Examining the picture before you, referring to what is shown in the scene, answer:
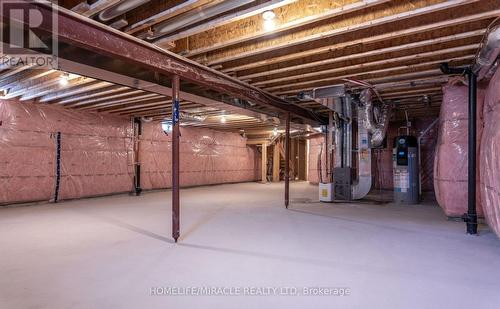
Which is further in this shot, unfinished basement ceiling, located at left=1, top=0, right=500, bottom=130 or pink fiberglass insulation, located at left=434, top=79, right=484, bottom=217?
pink fiberglass insulation, located at left=434, top=79, right=484, bottom=217

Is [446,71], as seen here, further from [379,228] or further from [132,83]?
[132,83]

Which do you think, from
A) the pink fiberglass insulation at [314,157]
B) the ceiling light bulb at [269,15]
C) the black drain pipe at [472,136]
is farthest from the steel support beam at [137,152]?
the black drain pipe at [472,136]

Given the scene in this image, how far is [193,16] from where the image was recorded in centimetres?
246

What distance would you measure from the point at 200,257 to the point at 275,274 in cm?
77

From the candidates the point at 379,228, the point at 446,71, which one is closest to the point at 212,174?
the point at 379,228

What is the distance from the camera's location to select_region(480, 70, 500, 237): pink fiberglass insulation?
9.25 ft

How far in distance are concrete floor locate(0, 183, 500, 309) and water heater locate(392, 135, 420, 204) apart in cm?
138

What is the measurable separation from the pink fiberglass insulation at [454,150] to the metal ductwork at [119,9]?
4.07m

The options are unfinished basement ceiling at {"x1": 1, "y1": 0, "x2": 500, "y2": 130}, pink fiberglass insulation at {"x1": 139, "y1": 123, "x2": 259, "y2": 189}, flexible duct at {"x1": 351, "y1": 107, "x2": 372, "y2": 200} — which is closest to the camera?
unfinished basement ceiling at {"x1": 1, "y1": 0, "x2": 500, "y2": 130}

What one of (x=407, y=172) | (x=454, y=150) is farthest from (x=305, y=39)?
(x=407, y=172)

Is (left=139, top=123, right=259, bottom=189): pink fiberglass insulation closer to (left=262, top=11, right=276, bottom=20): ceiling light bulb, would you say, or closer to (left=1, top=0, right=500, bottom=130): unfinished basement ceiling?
(left=1, top=0, right=500, bottom=130): unfinished basement ceiling

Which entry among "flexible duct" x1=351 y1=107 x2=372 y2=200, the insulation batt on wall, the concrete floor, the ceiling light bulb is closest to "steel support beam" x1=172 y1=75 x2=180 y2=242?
the concrete floor

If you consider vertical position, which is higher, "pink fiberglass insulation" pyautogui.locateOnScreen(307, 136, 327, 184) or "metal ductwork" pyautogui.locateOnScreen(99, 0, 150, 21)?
"metal ductwork" pyautogui.locateOnScreen(99, 0, 150, 21)

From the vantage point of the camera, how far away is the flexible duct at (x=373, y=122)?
496cm
